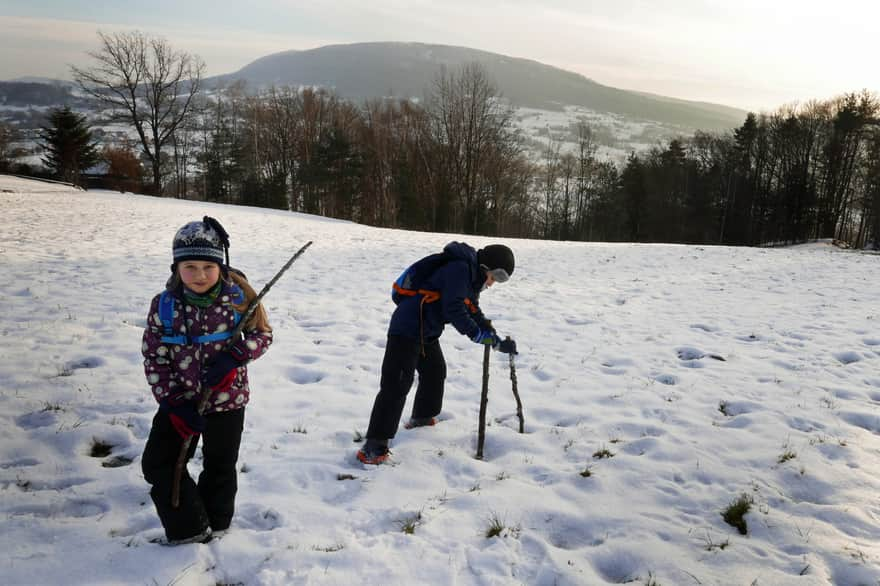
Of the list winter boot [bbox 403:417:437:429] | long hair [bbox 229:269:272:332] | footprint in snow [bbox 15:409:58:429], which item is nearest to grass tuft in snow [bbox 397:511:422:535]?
winter boot [bbox 403:417:437:429]

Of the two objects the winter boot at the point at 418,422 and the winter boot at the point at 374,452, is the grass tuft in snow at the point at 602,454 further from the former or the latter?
the winter boot at the point at 374,452

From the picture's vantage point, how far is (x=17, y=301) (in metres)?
6.88

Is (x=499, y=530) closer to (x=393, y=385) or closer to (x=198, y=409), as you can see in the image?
(x=393, y=385)

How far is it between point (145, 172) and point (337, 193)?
72.3 feet

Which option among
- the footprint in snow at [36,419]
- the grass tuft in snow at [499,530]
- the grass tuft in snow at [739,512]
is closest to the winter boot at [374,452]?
the grass tuft in snow at [499,530]

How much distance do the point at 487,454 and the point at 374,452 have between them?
994 millimetres

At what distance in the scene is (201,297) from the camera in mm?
2680

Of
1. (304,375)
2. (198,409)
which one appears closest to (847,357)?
(304,375)

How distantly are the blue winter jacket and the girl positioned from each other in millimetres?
1386

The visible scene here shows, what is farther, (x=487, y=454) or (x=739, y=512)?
(x=487, y=454)

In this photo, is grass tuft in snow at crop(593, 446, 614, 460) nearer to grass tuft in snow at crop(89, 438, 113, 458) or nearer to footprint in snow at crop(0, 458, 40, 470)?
grass tuft in snow at crop(89, 438, 113, 458)

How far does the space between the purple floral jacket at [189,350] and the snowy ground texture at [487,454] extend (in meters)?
0.93

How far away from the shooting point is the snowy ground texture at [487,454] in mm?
2805

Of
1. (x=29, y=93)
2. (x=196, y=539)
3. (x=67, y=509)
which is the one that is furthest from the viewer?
(x=29, y=93)
